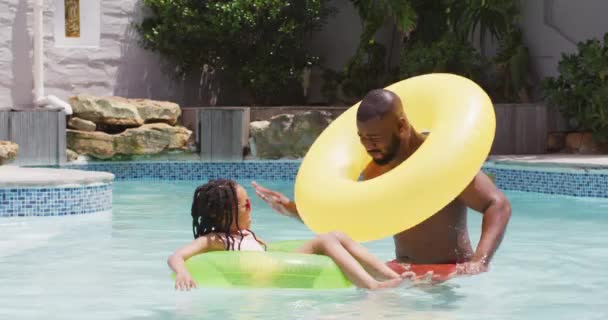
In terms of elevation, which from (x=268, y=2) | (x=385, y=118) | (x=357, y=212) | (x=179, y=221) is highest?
(x=268, y=2)

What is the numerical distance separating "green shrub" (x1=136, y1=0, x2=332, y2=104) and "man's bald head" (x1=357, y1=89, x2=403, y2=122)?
32.4 feet

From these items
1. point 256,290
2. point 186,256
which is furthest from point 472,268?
point 186,256

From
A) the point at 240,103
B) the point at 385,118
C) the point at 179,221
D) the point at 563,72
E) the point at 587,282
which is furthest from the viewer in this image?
the point at 240,103

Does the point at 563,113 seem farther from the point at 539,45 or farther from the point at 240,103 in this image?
the point at 240,103

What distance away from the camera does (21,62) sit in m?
14.5

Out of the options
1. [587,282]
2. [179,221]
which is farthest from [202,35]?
[587,282]

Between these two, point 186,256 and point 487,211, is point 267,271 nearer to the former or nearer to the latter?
point 186,256

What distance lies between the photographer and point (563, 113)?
1359 centimetres

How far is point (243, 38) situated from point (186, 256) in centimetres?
1017

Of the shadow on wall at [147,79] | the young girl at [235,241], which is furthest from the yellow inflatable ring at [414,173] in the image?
the shadow on wall at [147,79]

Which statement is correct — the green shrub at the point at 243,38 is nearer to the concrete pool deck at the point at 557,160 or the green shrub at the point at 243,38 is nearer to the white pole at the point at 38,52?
the white pole at the point at 38,52

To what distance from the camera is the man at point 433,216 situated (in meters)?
5.01

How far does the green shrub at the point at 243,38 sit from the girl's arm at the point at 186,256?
960cm

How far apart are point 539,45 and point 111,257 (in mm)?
8700
